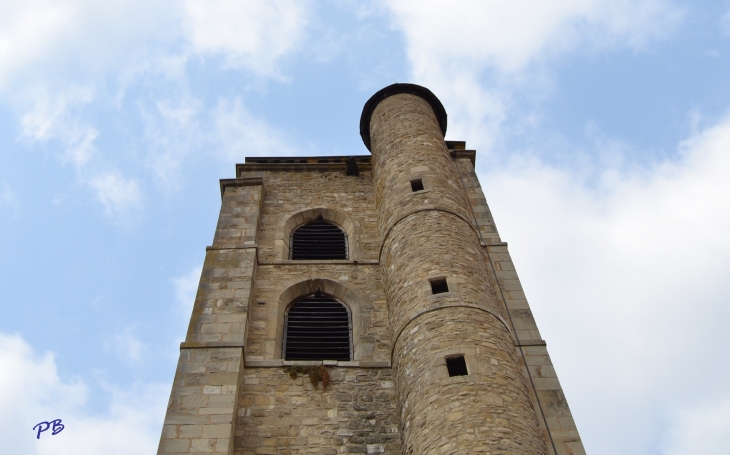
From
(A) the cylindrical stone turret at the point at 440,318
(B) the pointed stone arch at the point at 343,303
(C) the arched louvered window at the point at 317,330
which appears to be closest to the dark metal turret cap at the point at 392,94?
(A) the cylindrical stone turret at the point at 440,318

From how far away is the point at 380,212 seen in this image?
14.6 meters

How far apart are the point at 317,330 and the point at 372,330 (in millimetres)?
1006

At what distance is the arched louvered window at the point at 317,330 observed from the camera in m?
12.1

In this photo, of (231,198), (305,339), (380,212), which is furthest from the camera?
(231,198)

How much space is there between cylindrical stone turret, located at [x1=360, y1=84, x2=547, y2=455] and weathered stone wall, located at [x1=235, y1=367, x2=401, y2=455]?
1.46ft

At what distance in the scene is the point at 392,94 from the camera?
58.4 feet

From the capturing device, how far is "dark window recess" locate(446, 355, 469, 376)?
32.1ft

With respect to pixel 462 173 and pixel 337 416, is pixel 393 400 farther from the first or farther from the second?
pixel 462 173

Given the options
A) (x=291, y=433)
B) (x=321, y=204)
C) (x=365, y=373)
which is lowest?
(x=291, y=433)

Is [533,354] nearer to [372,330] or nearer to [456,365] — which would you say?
[456,365]

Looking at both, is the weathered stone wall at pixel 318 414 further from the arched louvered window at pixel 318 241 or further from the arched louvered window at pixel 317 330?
the arched louvered window at pixel 318 241

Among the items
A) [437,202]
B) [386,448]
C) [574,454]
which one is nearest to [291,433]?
[386,448]

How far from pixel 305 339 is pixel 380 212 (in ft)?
11.0

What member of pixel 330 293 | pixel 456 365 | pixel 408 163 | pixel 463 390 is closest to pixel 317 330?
pixel 330 293
